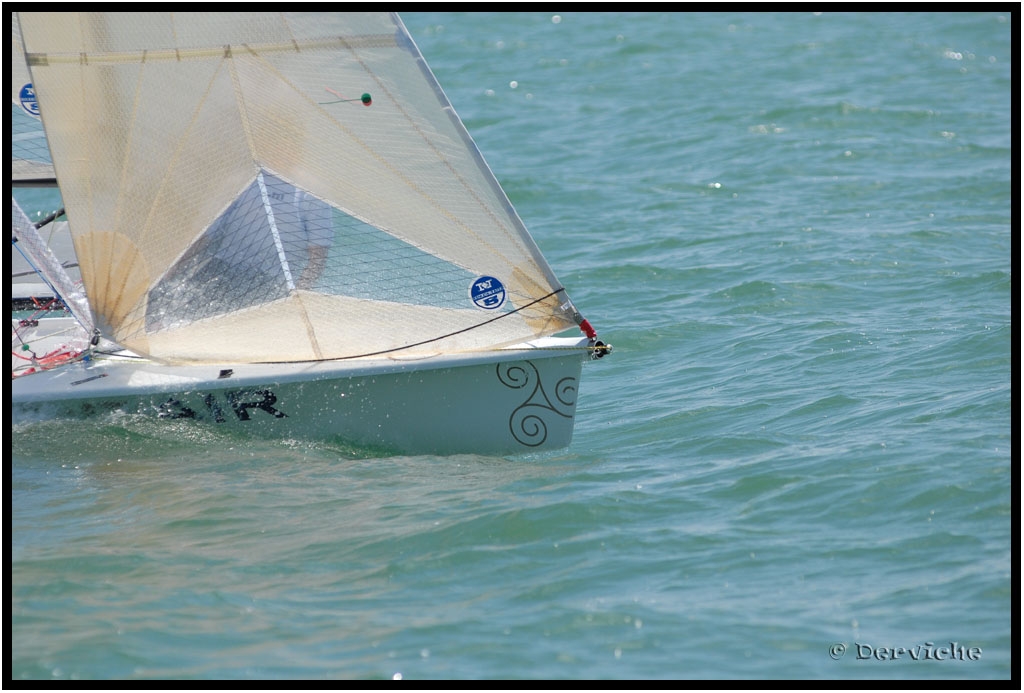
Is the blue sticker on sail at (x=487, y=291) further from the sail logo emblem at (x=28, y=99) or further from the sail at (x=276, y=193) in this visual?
the sail logo emblem at (x=28, y=99)

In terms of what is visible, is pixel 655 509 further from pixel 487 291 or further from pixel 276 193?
pixel 276 193

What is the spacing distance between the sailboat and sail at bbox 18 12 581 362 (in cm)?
1

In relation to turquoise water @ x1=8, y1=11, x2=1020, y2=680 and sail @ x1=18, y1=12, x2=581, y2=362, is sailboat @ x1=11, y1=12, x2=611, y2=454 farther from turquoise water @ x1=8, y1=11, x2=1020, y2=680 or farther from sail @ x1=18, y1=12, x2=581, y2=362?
turquoise water @ x1=8, y1=11, x2=1020, y2=680

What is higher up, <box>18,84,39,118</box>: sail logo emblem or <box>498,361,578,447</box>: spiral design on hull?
<box>18,84,39,118</box>: sail logo emblem

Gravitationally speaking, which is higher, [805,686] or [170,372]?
[170,372]

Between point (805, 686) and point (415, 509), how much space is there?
7.42 feet

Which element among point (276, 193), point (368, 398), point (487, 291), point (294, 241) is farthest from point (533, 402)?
point (276, 193)

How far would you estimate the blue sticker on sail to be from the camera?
6848mm

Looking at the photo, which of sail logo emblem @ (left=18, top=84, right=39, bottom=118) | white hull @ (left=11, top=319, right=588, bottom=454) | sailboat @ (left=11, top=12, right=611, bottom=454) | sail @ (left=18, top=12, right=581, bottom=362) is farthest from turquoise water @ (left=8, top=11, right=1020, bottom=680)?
sail logo emblem @ (left=18, top=84, right=39, bottom=118)

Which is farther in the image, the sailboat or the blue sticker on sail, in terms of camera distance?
the blue sticker on sail

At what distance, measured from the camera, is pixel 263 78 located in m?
6.78

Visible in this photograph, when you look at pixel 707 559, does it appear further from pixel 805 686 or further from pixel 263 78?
pixel 263 78

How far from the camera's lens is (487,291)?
685 cm

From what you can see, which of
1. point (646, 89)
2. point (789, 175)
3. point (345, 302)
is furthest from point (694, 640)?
point (646, 89)
